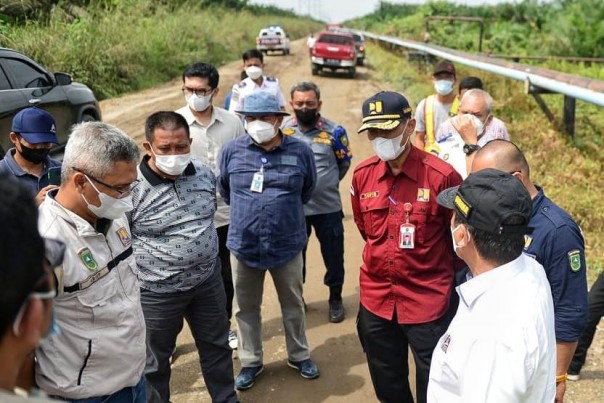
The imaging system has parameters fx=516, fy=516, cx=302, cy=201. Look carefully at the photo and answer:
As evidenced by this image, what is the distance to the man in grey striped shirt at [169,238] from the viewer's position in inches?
106

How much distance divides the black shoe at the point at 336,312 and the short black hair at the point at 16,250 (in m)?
3.53

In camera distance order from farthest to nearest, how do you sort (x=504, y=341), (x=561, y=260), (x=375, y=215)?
1. (x=375, y=215)
2. (x=561, y=260)
3. (x=504, y=341)

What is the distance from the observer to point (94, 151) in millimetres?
2033

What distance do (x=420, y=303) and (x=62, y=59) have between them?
38.8 ft

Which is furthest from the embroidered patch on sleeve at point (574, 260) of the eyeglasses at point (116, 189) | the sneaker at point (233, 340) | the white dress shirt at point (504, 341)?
the sneaker at point (233, 340)

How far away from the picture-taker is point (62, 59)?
1192 centimetres

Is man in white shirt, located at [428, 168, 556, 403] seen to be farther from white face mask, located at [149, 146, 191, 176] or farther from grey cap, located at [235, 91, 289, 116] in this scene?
grey cap, located at [235, 91, 289, 116]

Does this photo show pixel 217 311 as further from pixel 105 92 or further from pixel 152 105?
pixel 105 92

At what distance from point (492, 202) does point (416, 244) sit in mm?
901

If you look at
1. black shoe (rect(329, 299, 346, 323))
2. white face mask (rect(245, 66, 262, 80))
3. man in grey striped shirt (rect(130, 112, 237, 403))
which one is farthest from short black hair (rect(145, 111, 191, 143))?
white face mask (rect(245, 66, 262, 80))

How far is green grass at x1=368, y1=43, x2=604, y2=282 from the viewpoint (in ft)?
18.2

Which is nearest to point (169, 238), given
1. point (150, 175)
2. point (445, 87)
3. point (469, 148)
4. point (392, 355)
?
point (150, 175)

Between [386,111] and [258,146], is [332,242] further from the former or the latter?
[386,111]

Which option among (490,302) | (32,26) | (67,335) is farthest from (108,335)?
(32,26)
